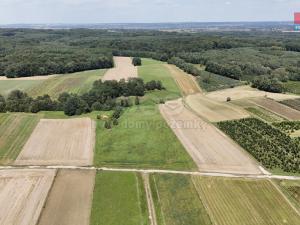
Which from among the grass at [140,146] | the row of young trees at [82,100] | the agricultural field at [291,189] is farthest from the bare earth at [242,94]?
the agricultural field at [291,189]

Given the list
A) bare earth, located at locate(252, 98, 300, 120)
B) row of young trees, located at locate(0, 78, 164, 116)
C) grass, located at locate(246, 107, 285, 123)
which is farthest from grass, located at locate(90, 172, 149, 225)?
bare earth, located at locate(252, 98, 300, 120)

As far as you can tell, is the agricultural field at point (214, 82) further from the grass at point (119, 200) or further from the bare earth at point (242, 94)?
the grass at point (119, 200)

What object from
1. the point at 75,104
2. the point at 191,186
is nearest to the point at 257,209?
the point at 191,186

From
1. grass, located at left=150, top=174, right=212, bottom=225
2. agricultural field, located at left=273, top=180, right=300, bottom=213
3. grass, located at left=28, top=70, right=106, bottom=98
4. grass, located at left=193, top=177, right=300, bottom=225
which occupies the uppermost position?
grass, located at left=28, top=70, right=106, bottom=98

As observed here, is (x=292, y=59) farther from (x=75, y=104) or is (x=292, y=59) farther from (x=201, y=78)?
(x=75, y=104)

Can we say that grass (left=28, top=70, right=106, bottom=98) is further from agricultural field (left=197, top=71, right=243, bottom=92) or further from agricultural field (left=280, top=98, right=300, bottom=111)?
agricultural field (left=280, top=98, right=300, bottom=111)

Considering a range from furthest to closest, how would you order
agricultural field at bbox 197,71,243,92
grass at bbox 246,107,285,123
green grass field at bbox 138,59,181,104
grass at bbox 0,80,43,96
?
agricultural field at bbox 197,71,243,92 → grass at bbox 0,80,43,96 → green grass field at bbox 138,59,181,104 → grass at bbox 246,107,285,123

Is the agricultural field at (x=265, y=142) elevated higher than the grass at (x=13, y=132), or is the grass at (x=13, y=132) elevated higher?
the grass at (x=13, y=132)
